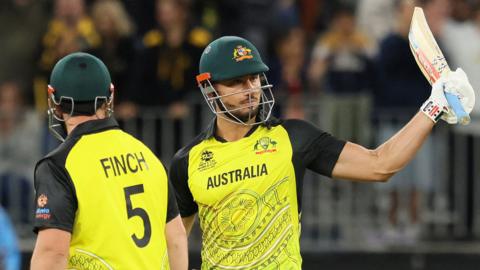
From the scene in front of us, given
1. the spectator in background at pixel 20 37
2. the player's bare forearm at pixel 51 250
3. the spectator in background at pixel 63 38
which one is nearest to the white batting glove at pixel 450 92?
the player's bare forearm at pixel 51 250

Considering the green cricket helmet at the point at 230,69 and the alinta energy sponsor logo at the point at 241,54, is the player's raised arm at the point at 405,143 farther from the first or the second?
the alinta energy sponsor logo at the point at 241,54

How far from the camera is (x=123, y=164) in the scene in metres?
6.13

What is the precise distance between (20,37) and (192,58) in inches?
77.9

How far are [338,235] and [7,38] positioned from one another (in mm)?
4115

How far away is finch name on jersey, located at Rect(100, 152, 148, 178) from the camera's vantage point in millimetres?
6066

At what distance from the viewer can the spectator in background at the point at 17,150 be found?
12531 mm

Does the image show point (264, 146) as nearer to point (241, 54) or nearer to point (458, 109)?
point (241, 54)

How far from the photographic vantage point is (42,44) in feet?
42.6

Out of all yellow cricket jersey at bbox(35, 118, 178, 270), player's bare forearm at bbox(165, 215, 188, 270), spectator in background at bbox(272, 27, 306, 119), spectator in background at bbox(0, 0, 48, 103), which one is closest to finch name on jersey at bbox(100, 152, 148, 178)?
yellow cricket jersey at bbox(35, 118, 178, 270)

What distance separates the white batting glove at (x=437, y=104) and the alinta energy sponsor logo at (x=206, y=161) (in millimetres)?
1325

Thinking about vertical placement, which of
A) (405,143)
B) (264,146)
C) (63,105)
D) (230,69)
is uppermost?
(230,69)

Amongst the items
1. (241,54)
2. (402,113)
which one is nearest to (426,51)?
(241,54)

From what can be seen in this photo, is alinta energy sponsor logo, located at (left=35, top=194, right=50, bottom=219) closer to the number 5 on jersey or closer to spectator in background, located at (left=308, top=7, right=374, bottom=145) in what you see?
the number 5 on jersey

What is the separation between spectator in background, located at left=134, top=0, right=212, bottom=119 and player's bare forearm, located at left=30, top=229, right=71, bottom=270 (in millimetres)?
6719
